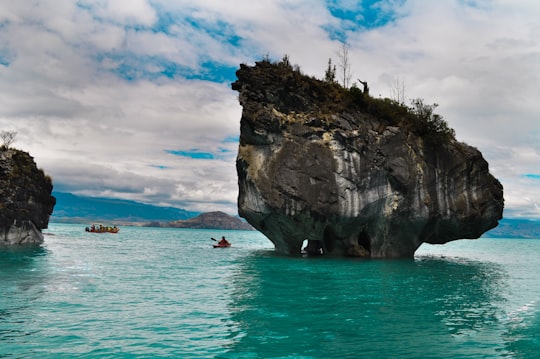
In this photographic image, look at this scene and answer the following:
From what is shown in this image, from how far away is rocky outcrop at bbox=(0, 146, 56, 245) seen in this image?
52031mm

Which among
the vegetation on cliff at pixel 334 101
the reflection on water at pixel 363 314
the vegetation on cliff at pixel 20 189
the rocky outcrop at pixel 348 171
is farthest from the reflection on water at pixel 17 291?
the vegetation on cliff at pixel 334 101

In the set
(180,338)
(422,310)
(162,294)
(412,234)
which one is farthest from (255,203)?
(180,338)

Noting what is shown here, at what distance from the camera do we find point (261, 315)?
1659cm

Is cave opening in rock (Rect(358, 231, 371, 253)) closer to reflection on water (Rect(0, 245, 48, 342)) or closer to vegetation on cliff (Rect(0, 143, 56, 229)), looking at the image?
reflection on water (Rect(0, 245, 48, 342))

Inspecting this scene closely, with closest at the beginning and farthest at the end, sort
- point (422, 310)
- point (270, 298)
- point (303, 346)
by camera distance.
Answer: point (303, 346) → point (422, 310) → point (270, 298)

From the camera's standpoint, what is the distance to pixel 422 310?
18250 mm

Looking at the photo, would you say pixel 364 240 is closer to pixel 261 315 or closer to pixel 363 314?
pixel 363 314

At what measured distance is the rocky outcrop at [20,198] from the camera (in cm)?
5203

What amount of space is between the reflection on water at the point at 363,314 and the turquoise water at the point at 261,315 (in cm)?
5

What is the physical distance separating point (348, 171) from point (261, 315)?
85.5 feet

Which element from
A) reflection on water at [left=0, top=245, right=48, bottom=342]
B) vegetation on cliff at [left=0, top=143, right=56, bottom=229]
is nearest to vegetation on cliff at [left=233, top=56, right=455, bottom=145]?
reflection on water at [left=0, top=245, right=48, bottom=342]

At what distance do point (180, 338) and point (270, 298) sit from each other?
754cm

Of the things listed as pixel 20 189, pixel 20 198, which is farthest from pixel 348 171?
pixel 20 189

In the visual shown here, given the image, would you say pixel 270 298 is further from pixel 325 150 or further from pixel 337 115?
pixel 337 115
